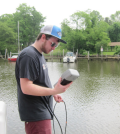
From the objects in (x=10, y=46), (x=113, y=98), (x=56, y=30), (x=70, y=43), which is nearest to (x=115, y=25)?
(x=70, y=43)

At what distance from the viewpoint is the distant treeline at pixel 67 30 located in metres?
50.9

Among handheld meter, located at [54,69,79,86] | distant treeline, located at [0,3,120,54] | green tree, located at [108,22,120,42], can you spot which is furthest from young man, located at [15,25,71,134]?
green tree, located at [108,22,120,42]

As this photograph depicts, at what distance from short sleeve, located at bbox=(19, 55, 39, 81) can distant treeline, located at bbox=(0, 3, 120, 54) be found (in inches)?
1927

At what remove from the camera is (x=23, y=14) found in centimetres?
5941

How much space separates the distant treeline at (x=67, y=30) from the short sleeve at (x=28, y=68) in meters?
49.0

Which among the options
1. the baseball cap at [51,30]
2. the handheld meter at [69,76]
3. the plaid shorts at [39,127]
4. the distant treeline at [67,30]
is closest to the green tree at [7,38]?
the distant treeline at [67,30]

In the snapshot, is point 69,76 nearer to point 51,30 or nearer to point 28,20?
point 51,30

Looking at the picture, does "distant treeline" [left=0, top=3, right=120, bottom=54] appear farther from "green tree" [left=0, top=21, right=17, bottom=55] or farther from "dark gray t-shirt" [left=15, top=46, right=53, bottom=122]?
"dark gray t-shirt" [left=15, top=46, right=53, bottom=122]

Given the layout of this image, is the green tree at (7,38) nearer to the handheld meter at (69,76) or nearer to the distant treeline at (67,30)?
the distant treeline at (67,30)

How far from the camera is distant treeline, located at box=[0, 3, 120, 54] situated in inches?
2004


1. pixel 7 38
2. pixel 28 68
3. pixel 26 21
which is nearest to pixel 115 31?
pixel 26 21

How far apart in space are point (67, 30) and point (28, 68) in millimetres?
54524

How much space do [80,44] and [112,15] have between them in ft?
140

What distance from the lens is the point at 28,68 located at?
2035 mm
